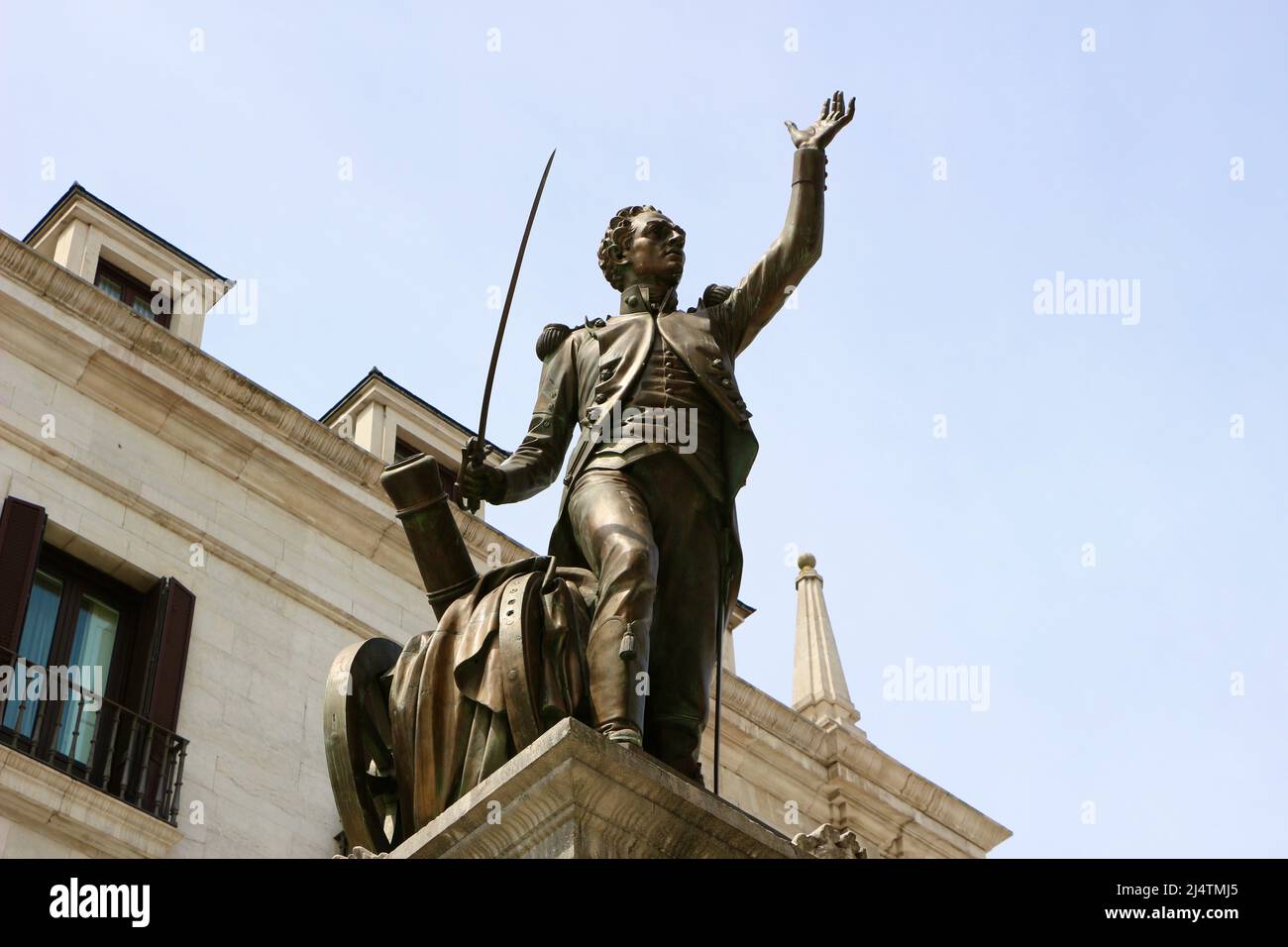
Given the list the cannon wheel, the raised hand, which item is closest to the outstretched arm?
the raised hand

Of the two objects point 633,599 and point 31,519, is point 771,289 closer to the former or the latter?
point 633,599

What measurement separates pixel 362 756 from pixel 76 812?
334 inches

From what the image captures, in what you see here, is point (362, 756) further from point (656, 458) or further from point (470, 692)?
point (656, 458)

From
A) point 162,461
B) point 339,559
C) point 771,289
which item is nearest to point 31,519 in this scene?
point 162,461

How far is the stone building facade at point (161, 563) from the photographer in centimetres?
1426

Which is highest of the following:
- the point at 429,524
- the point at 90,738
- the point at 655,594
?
the point at 90,738

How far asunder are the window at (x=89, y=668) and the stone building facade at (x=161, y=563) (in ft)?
0.06

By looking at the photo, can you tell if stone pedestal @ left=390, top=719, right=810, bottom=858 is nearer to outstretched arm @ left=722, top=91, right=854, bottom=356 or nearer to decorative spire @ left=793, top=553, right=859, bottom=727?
outstretched arm @ left=722, top=91, right=854, bottom=356

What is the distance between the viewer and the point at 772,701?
20203mm

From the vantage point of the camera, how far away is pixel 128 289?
18000mm

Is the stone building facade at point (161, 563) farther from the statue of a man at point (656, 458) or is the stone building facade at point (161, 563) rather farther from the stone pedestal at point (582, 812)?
the stone pedestal at point (582, 812)

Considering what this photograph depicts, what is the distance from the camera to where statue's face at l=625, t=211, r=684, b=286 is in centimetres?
679

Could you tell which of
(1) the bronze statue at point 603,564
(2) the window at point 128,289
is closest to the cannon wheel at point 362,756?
(1) the bronze statue at point 603,564

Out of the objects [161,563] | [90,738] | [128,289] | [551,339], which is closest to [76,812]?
[90,738]
